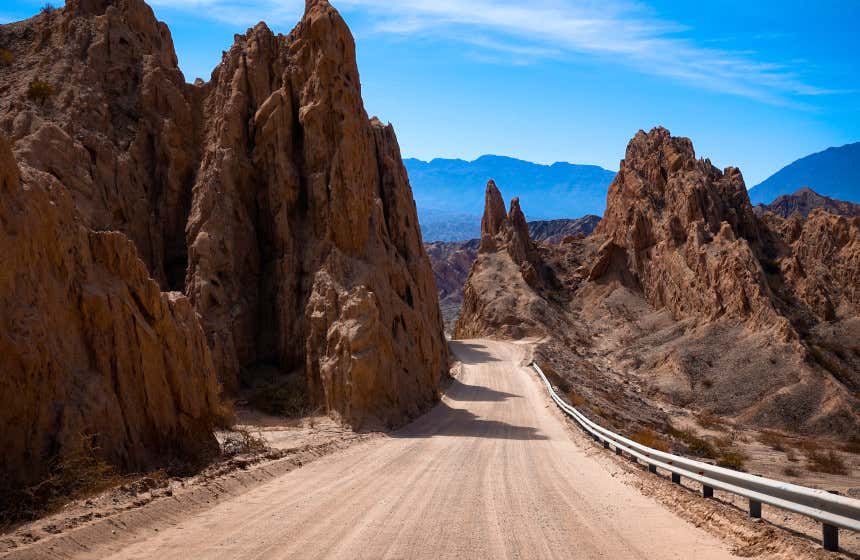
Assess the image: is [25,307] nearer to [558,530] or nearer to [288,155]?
[558,530]

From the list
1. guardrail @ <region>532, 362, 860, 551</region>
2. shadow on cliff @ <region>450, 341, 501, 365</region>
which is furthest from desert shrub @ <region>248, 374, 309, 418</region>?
shadow on cliff @ <region>450, 341, 501, 365</region>

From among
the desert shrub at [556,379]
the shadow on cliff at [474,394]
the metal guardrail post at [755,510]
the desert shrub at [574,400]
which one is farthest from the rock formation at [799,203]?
the metal guardrail post at [755,510]

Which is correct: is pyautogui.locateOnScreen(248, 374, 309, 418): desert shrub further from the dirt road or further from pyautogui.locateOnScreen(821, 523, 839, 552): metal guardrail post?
pyautogui.locateOnScreen(821, 523, 839, 552): metal guardrail post

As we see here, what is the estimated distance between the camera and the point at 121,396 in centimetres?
1259

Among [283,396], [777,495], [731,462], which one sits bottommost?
[731,462]

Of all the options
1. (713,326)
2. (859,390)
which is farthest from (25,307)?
(713,326)

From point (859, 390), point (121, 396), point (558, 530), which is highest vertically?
point (121, 396)

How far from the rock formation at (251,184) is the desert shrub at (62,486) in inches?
438

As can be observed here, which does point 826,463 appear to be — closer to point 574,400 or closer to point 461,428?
point 574,400

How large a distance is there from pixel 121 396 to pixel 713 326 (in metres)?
55.7

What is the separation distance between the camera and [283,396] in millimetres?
24312

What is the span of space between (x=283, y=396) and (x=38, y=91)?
14.7 m

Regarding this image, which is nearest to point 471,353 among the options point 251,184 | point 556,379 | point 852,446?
point 556,379

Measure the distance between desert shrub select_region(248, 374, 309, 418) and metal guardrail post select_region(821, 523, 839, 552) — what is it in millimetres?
18580
